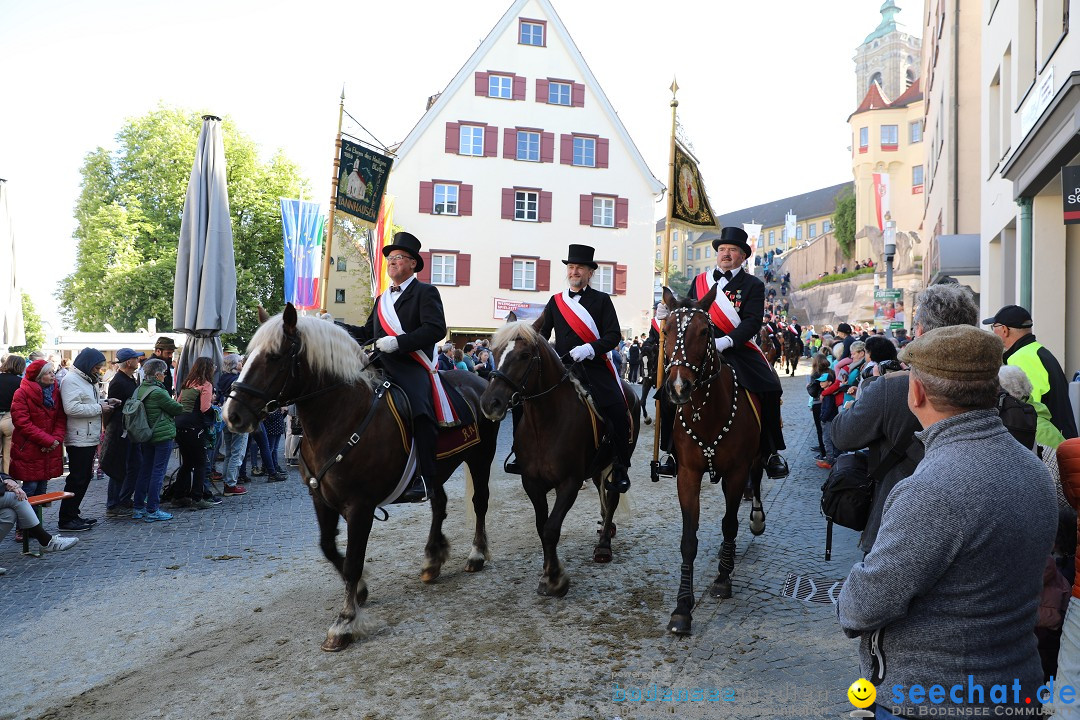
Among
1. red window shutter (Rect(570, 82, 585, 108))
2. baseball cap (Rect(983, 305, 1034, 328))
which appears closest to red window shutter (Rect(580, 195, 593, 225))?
red window shutter (Rect(570, 82, 585, 108))

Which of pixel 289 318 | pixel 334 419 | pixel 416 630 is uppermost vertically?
pixel 289 318

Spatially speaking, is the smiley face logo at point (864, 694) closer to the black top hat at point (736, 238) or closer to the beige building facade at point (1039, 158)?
the black top hat at point (736, 238)

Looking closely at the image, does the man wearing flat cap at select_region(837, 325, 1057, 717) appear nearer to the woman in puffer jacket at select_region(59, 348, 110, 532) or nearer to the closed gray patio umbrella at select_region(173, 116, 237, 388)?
the woman in puffer jacket at select_region(59, 348, 110, 532)

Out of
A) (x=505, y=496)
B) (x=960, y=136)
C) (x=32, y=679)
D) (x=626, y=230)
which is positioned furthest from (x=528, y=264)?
(x=32, y=679)

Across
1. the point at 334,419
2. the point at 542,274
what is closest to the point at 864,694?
the point at 334,419

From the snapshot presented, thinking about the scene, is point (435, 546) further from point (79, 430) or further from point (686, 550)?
point (79, 430)

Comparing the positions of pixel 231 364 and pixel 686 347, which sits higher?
pixel 686 347

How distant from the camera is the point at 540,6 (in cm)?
3180

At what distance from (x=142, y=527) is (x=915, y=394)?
7987 mm

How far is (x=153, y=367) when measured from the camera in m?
8.41

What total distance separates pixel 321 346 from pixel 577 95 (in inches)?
1185

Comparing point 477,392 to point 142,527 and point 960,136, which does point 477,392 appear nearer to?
point 142,527

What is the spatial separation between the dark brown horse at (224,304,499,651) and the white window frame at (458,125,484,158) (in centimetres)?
2780

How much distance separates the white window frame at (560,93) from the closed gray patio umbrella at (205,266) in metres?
23.4
